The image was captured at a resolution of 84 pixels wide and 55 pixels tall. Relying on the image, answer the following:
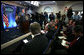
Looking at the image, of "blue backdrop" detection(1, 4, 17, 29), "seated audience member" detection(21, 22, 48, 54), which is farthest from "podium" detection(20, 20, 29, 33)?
"seated audience member" detection(21, 22, 48, 54)

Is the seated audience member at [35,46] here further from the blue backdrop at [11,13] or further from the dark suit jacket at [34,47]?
the blue backdrop at [11,13]

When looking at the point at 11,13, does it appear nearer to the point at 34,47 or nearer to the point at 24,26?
the point at 24,26

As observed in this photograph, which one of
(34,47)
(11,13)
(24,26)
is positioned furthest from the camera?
(11,13)

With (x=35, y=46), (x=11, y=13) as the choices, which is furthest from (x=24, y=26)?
(x=11, y=13)

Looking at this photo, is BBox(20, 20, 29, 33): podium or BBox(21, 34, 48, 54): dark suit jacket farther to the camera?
BBox(20, 20, 29, 33): podium

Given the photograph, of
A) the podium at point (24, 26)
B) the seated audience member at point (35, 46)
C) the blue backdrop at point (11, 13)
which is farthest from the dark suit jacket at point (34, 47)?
the blue backdrop at point (11, 13)

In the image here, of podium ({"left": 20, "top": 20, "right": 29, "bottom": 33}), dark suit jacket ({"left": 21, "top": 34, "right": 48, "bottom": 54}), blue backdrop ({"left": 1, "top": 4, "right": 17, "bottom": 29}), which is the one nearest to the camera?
dark suit jacket ({"left": 21, "top": 34, "right": 48, "bottom": 54})

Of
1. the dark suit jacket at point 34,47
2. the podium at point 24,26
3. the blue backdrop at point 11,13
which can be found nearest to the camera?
the dark suit jacket at point 34,47

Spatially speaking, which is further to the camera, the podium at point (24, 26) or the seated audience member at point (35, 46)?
the podium at point (24, 26)

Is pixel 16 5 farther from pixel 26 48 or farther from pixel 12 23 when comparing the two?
pixel 26 48

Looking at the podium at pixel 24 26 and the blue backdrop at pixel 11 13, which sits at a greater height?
the blue backdrop at pixel 11 13

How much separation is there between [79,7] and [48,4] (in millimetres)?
3771

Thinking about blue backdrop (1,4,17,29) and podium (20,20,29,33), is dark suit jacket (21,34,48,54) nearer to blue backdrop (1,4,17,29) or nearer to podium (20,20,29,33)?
podium (20,20,29,33)

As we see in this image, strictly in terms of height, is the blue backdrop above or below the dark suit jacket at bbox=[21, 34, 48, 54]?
above
